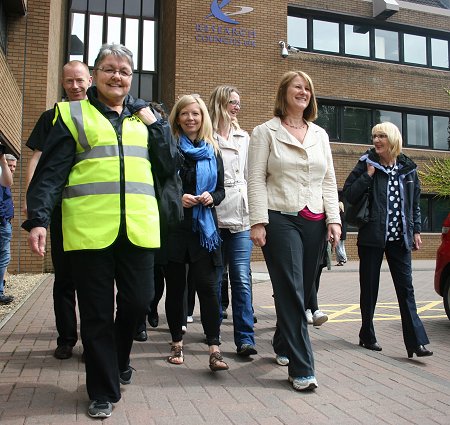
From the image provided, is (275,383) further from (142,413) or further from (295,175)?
(295,175)

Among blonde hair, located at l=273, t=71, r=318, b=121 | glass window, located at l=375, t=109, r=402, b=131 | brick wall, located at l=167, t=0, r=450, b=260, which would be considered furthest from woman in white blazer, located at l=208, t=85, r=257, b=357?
glass window, located at l=375, t=109, r=402, b=131

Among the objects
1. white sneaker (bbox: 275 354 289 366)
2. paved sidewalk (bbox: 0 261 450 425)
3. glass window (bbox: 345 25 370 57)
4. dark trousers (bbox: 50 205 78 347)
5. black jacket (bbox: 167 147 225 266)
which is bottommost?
Answer: paved sidewalk (bbox: 0 261 450 425)

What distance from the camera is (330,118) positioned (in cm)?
2028

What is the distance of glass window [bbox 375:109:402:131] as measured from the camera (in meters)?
21.0

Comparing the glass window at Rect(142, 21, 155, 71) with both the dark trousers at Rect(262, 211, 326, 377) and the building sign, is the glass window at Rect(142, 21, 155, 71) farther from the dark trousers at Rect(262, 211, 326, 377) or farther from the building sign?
the dark trousers at Rect(262, 211, 326, 377)

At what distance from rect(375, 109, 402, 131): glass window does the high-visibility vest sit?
19415 millimetres

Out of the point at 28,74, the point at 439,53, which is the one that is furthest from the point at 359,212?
the point at 439,53

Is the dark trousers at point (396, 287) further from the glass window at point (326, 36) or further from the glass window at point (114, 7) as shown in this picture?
the glass window at point (326, 36)

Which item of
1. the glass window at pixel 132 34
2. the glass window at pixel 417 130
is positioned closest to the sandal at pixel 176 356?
the glass window at pixel 132 34

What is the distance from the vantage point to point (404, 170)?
4.82 m

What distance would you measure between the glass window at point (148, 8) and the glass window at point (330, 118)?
23.7 feet

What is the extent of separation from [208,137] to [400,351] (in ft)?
8.75

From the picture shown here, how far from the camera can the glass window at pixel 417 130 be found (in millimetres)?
21719

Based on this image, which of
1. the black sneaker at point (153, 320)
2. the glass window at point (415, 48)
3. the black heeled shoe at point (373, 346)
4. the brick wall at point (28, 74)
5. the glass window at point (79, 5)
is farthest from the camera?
the glass window at point (415, 48)
